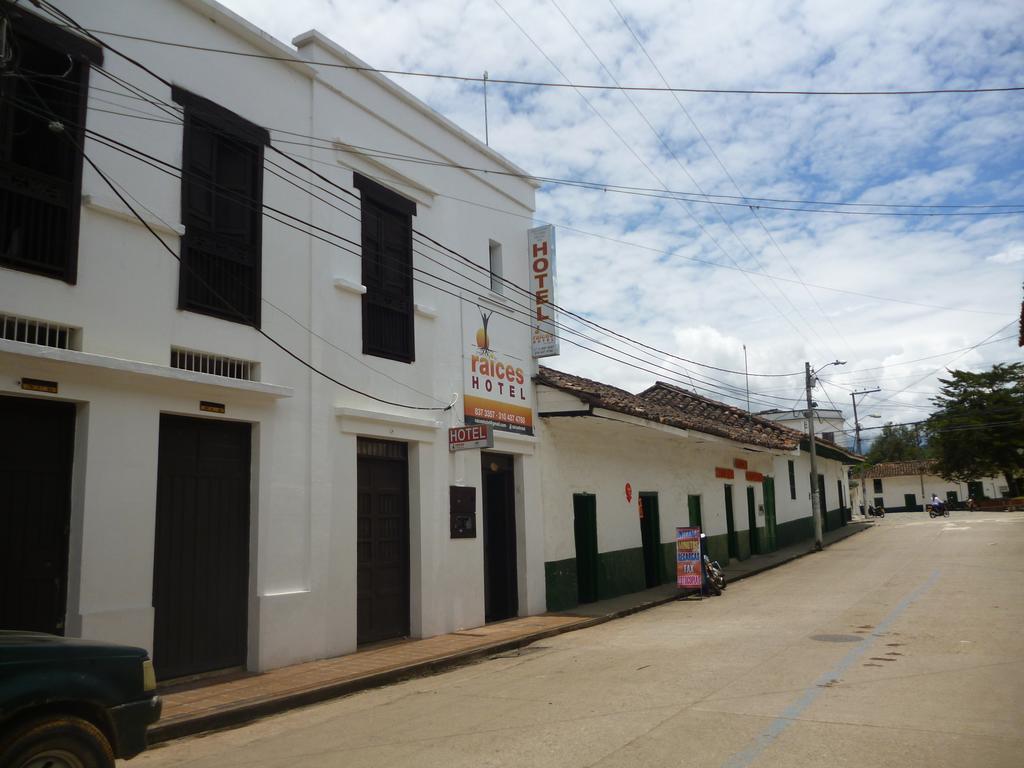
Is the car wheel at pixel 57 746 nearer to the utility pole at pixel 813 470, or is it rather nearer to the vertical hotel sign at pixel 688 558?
the vertical hotel sign at pixel 688 558

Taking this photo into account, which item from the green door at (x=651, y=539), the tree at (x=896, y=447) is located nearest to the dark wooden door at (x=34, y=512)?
the green door at (x=651, y=539)

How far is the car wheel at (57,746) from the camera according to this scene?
173 inches

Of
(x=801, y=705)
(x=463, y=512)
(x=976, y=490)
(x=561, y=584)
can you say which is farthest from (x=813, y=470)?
(x=976, y=490)


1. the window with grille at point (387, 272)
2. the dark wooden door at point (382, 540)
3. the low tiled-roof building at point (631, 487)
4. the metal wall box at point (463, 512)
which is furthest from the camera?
the low tiled-roof building at point (631, 487)

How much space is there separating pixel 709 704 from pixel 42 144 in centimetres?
854

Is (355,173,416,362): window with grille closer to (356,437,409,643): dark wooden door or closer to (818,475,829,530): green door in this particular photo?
(356,437,409,643): dark wooden door

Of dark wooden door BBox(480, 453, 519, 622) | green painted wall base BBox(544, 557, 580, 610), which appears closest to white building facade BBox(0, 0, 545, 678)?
dark wooden door BBox(480, 453, 519, 622)

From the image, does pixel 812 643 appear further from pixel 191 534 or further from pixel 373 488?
pixel 191 534

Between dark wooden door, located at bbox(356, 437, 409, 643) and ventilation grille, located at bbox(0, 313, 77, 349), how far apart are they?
4.53m

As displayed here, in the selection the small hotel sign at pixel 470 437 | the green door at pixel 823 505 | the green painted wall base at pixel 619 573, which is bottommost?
the green painted wall base at pixel 619 573

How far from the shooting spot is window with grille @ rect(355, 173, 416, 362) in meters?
12.3

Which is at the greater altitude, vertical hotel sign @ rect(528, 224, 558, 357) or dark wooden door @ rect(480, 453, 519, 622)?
vertical hotel sign @ rect(528, 224, 558, 357)

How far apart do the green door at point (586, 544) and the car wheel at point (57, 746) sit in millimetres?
12736

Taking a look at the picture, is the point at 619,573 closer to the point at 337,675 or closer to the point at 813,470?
the point at 337,675
